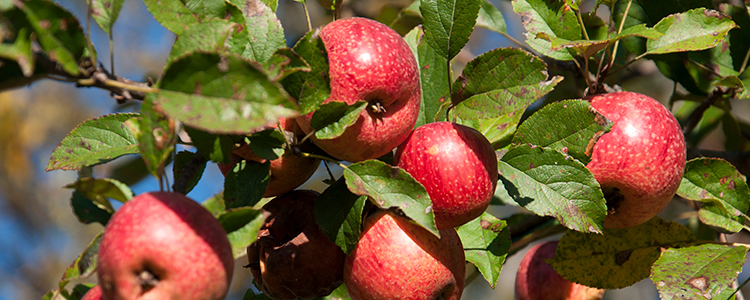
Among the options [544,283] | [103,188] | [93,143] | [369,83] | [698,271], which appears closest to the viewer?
[103,188]

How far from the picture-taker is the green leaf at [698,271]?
108 cm

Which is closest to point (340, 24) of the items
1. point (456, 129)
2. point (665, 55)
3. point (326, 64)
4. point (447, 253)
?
point (326, 64)

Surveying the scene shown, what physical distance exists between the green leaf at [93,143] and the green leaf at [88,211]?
0.07 metres

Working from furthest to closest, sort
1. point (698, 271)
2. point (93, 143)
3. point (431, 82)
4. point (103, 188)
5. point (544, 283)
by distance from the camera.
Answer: point (544, 283), point (431, 82), point (698, 271), point (93, 143), point (103, 188)

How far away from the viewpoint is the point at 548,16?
120 cm

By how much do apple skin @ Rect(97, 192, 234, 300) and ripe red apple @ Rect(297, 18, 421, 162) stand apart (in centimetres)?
31

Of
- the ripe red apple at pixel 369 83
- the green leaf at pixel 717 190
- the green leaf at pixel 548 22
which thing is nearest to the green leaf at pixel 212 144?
the ripe red apple at pixel 369 83

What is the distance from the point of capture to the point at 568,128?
3.47ft

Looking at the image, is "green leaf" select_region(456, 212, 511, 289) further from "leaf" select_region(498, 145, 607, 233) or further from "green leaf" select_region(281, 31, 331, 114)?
"green leaf" select_region(281, 31, 331, 114)

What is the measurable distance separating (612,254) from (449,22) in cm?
77

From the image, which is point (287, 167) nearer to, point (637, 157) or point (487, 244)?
point (487, 244)

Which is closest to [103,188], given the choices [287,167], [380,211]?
[287,167]

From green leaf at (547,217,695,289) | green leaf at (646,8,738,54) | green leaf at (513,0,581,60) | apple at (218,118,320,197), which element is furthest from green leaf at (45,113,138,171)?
green leaf at (646,8,738,54)

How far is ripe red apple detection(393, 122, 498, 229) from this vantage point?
3.12 feet
